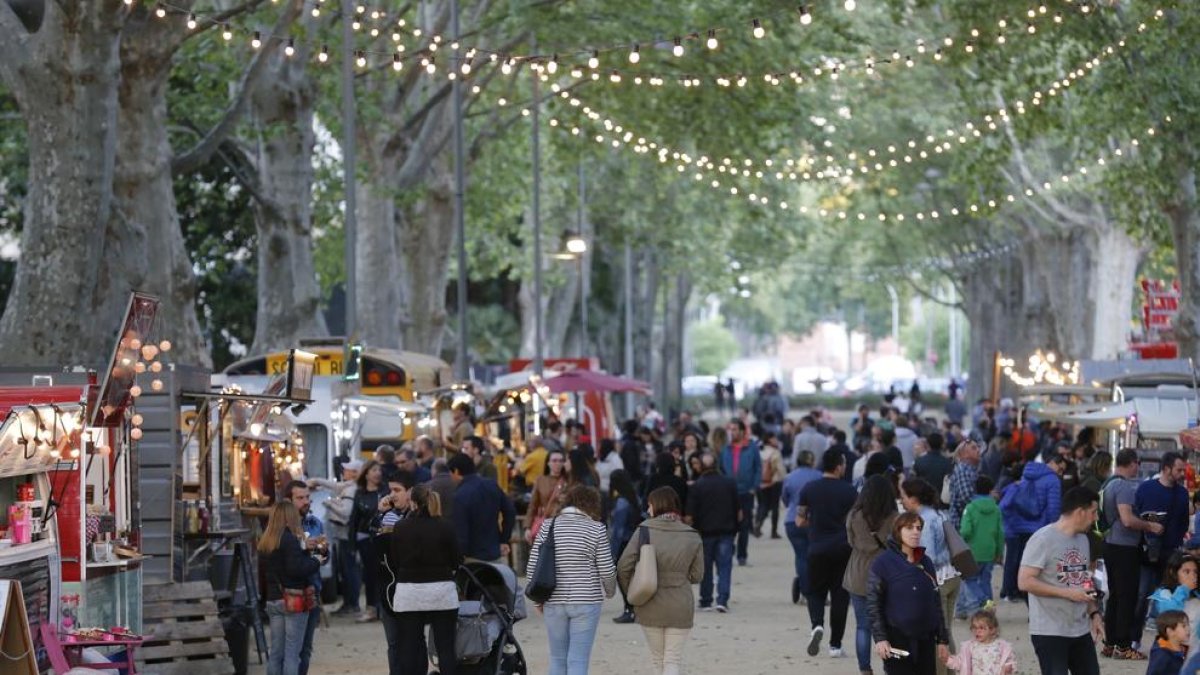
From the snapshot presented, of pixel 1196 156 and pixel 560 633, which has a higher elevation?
pixel 1196 156

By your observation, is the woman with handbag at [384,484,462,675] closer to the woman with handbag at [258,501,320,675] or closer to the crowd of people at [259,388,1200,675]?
the crowd of people at [259,388,1200,675]

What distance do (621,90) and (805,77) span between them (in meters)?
5.44

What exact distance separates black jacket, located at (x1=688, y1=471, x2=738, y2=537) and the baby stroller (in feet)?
19.7

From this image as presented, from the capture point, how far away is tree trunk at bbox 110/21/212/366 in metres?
23.4

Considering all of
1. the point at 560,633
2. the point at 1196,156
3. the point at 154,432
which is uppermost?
the point at 1196,156

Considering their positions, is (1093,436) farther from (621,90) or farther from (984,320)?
(984,320)

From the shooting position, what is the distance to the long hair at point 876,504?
1452cm

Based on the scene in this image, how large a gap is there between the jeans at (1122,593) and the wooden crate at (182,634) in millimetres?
6612

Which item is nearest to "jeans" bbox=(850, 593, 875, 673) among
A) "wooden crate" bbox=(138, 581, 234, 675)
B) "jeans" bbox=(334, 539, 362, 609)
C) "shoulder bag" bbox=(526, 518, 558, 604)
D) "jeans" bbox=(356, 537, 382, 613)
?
"shoulder bag" bbox=(526, 518, 558, 604)

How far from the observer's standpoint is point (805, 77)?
35438 mm

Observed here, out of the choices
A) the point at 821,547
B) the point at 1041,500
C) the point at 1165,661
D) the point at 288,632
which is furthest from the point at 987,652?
the point at 1041,500

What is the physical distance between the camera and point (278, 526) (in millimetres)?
15391

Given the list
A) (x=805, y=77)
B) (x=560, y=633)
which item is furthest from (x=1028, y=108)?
(x=560, y=633)

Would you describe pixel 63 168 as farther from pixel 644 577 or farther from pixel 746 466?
pixel 644 577
